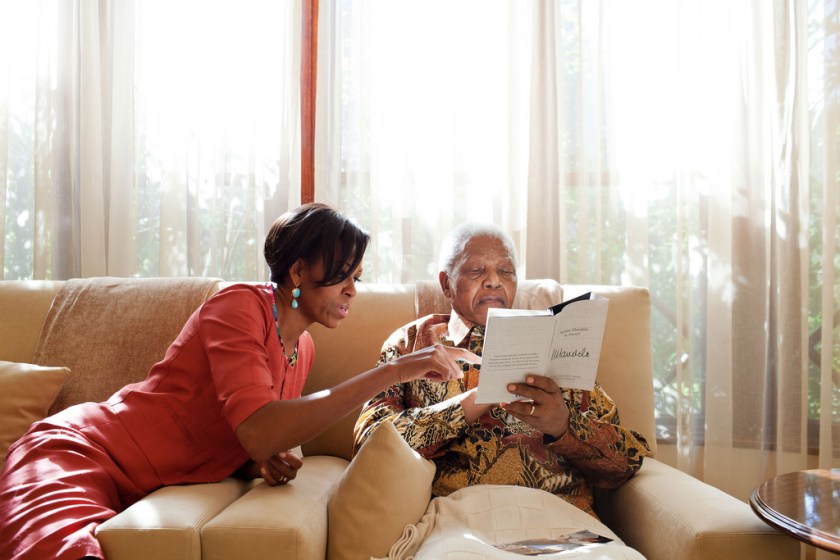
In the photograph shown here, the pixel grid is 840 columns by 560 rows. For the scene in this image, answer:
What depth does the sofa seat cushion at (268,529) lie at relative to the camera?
1430mm

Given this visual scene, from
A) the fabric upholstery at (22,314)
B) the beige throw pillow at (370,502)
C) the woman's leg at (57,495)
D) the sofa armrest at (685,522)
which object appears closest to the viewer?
the woman's leg at (57,495)

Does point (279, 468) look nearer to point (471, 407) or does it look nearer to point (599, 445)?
point (471, 407)

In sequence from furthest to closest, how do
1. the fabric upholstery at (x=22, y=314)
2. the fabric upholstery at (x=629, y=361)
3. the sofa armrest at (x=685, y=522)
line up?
the fabric upholstery at (x=22, y=314)
the fabric upholstery at (x=629, y=361)
the sofa armrest at (x=685, y=522)

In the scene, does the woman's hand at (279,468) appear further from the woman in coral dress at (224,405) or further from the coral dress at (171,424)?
the coral dress at (171,424)

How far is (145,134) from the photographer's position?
298cm

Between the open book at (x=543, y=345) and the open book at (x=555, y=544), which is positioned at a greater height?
the open book at (x=543, y=345)

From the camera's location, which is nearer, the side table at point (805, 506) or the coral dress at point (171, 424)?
the side table at point (805, 506)

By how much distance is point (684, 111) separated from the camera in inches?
104

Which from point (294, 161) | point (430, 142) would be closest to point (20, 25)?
point (294, 161)

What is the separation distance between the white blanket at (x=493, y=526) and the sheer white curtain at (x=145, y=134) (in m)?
1.45

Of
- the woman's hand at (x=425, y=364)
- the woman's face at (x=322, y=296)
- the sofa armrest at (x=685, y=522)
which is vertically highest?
the woman's face at (x=322, y=296)

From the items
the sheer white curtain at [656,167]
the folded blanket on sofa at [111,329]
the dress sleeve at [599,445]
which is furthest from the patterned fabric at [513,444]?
the sheer white curtain at [656,167]

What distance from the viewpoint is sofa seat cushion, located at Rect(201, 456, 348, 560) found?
1430 mm

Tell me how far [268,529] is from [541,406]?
67cm
